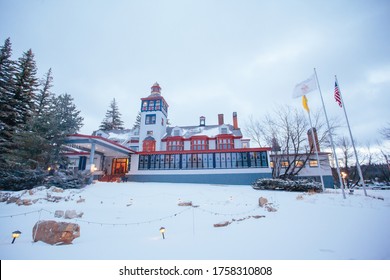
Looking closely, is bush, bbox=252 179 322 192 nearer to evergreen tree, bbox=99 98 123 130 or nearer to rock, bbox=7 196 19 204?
rock, bbox=7 196 19 204

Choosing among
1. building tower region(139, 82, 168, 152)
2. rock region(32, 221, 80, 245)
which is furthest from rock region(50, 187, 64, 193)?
building tower region(139, 82, 168, 152)

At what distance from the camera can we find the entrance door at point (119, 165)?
24548 millimetres

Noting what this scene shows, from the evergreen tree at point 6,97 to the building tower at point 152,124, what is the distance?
14.5 meters

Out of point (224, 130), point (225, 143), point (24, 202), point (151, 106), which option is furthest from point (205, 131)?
point (24, 202)

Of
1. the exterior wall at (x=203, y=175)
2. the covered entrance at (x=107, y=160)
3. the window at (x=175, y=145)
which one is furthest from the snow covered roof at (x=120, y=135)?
the exterior wall at (x=203, y=175)

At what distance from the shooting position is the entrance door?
80.5 feet

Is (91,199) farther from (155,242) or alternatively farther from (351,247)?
(351,247)

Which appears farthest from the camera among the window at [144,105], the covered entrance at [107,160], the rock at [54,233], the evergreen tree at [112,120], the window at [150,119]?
the evergreen tree at [112,120]

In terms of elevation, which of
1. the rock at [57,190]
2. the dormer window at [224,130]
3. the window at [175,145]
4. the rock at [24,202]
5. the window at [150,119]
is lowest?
the rock at [24,202]

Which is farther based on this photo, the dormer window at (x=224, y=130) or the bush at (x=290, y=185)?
the dormer window at (x=224, y=130)

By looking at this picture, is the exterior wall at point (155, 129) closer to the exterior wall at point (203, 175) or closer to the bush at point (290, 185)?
the exterior wall at point (203, 175)

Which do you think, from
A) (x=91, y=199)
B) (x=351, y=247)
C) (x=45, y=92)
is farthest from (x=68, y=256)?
(x=45, y=92)

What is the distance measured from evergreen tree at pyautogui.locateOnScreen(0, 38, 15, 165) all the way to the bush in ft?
83.9
